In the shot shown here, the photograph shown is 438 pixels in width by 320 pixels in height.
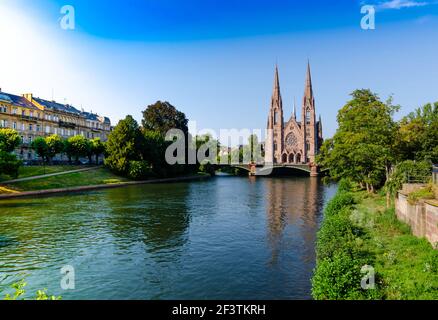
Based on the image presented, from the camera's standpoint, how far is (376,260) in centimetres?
1792

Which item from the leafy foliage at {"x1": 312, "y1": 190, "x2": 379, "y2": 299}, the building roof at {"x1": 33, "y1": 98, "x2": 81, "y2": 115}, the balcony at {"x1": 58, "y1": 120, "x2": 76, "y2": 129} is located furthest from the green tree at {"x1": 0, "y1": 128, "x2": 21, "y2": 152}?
the leafy foliage at {"x1": 312, "y1": 190, "x2": 379, "y2": 299}

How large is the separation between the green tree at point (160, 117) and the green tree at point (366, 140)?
6646 centimetres

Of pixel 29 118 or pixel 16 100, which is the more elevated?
pixel 16 100

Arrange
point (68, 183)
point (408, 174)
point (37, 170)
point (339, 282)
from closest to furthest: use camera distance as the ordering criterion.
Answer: point (339, 282) → point (408, 174) → point (68, 183) → point (37, 170)

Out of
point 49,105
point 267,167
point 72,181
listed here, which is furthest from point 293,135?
point 72,181

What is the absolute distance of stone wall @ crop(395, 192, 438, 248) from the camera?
1789cm

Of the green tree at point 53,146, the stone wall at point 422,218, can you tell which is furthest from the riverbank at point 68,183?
the stone wall at point 422,218

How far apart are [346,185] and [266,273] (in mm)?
36471

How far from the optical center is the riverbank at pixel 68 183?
54.7m

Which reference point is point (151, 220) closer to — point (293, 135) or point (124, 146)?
point (124, 146)

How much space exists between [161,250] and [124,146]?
6257 centimetres

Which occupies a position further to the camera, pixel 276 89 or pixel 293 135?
pixel 276 89
